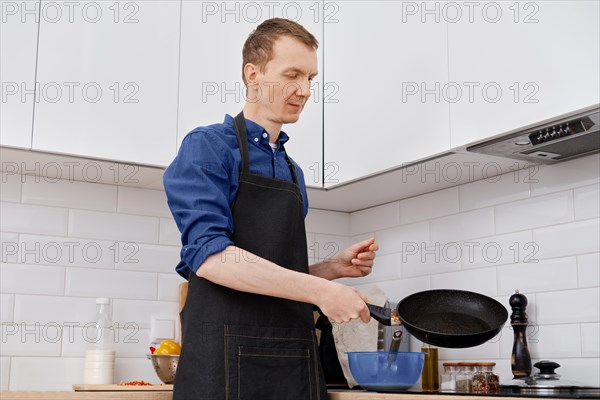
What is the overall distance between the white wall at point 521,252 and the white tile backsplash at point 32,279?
1.06 meters

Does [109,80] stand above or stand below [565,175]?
above

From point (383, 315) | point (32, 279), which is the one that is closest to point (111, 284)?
point (32, 279)

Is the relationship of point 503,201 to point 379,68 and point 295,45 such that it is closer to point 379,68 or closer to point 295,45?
point 379,68

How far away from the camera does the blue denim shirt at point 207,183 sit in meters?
1.64

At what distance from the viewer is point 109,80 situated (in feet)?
7.38

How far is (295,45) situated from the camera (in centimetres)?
188

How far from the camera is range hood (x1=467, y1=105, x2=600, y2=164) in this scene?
1864mm

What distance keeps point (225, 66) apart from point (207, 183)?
836 mm

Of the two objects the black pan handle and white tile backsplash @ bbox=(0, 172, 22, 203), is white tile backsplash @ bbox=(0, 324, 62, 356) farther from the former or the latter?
the black pan handle

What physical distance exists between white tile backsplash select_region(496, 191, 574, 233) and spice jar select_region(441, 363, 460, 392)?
0.42 m

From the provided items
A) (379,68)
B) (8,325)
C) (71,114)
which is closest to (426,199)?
(379,68)

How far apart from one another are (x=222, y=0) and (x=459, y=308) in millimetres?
1154

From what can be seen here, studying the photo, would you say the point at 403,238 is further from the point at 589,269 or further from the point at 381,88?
the point at 589,269

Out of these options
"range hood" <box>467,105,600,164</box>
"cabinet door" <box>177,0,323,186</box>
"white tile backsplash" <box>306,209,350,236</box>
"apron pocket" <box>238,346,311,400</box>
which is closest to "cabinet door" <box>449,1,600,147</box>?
"range hood" <box>467,105,600,164</box>
